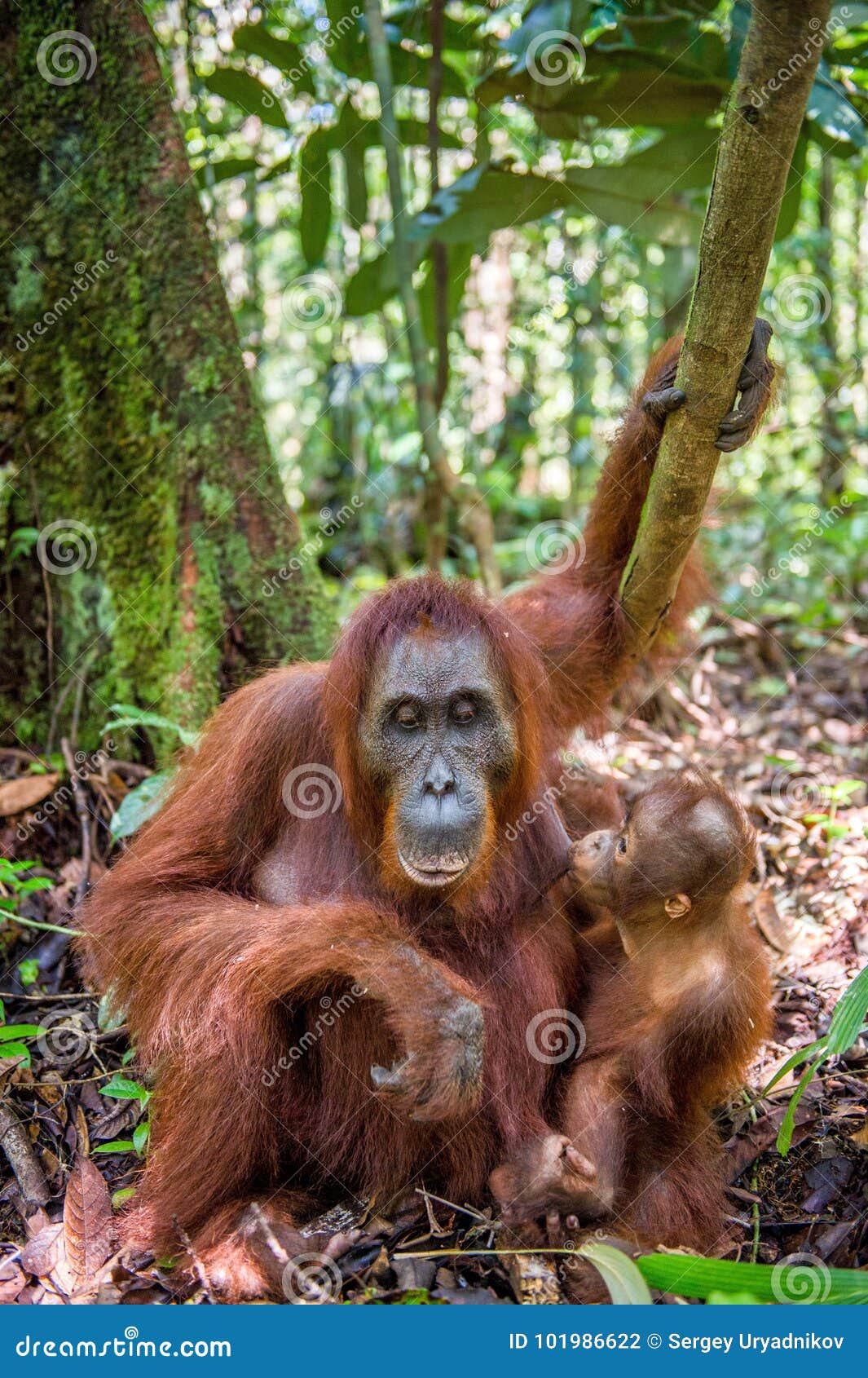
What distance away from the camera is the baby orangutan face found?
322 centimetres

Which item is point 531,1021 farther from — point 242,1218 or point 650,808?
point 242,1218

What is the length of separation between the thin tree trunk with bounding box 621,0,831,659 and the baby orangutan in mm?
828

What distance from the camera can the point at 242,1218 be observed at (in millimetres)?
2947

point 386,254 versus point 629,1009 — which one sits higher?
point 386,254

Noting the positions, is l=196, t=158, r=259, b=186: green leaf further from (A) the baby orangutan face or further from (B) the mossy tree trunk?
(A) the baby orangutan face

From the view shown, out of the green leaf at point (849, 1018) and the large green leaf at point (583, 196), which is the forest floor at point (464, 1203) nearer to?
the green leaf at point (849, 1018)

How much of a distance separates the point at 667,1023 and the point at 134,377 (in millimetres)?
3321

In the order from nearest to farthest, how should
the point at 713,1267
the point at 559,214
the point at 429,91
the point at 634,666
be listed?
the point at 713,1267 < the point at 634,666 < the point at 429,91 < the point at 559,214

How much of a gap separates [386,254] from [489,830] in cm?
349

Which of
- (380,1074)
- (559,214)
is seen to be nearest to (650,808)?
(380,1074)

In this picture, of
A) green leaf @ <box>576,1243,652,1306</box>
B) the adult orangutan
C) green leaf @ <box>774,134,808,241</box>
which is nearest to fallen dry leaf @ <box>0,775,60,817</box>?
the adult orangutan

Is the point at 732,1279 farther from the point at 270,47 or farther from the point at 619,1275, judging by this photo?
the point at 270,47

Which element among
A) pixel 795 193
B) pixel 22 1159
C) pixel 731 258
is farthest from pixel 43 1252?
pixel 795 193

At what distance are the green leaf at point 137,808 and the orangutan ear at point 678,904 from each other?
1765 millimetres
